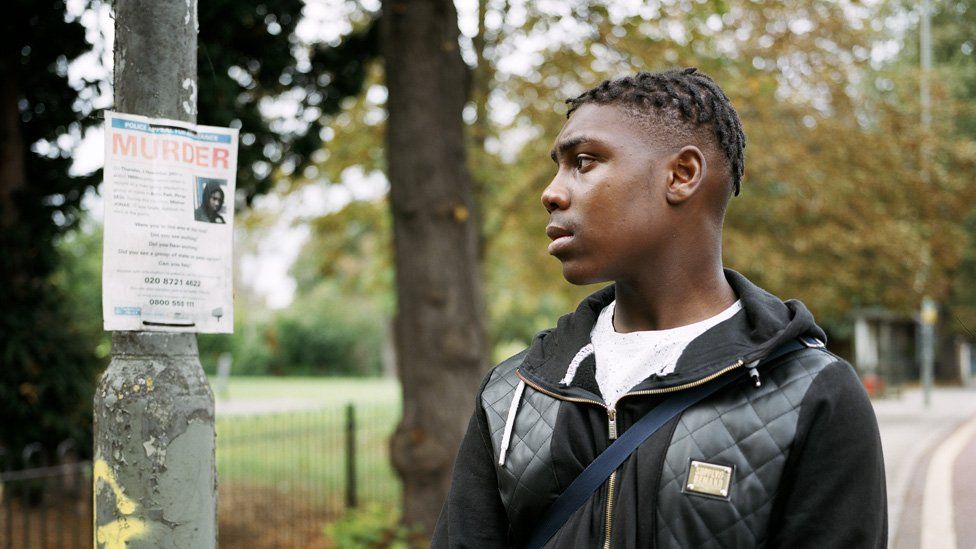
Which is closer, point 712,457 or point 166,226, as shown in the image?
point 712,457

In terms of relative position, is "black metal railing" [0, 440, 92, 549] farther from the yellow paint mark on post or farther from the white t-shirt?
the white t-shirt

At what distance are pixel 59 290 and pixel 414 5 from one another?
3769 mm

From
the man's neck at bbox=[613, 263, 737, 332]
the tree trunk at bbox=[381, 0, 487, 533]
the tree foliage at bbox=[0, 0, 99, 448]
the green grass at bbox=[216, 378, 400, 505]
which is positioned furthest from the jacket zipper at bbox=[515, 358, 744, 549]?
the green grass at bbox=[216, 378, 400, 505]

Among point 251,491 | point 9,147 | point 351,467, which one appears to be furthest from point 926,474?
point 9,147

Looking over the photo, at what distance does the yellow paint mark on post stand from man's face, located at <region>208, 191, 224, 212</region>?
0.70 meters

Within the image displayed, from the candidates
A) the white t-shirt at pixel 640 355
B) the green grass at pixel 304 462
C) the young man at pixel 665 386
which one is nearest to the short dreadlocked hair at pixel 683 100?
the young man at pixel 665 386

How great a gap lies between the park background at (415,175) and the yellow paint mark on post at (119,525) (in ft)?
3.33

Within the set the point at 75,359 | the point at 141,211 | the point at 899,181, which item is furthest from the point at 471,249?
the point at 899,181

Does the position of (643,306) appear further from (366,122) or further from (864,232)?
(864,232)

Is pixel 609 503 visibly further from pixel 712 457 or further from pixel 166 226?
pixel 166 226

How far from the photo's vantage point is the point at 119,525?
7.39 ft

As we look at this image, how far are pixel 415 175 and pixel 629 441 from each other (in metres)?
5.32

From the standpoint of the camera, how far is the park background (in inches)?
278

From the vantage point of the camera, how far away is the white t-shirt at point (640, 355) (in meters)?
1.90
